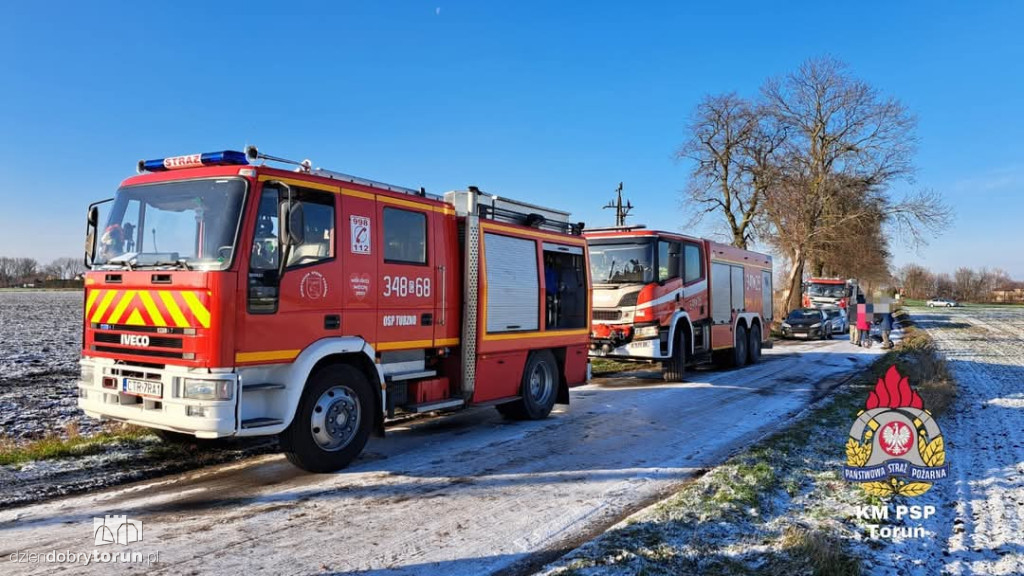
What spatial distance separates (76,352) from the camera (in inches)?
708

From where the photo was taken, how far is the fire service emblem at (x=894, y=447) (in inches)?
240

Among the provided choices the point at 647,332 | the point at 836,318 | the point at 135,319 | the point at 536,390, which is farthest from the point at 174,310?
the point at 836,318

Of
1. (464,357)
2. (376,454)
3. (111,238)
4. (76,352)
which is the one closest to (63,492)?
(111,238)

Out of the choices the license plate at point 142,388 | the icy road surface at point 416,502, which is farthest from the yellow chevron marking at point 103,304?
the icy road surface at point 416,502

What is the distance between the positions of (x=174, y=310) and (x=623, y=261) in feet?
31.3

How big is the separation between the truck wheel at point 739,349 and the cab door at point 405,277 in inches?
441

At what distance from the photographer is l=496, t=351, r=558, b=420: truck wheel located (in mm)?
9234

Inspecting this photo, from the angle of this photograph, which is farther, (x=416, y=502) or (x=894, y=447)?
(x=894, y=447)

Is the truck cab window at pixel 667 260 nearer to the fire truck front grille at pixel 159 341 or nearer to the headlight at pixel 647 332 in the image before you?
the headlight at pixel 647 332

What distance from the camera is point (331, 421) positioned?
638cm

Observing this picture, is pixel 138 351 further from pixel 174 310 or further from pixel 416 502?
pixel 416 502

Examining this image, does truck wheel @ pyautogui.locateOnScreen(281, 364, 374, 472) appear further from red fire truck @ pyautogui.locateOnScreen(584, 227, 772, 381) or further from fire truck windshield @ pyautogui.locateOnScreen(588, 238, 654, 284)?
fire truck windshield @ pyautogui.locateOnScreen(588, 238, 654, 284)

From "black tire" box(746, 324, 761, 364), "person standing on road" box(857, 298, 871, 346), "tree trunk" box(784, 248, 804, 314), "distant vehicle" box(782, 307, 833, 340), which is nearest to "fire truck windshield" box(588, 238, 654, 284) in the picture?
"black tire" box(746, 324, 761, 364)

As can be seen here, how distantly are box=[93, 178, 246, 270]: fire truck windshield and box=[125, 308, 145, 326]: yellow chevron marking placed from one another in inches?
17.5
